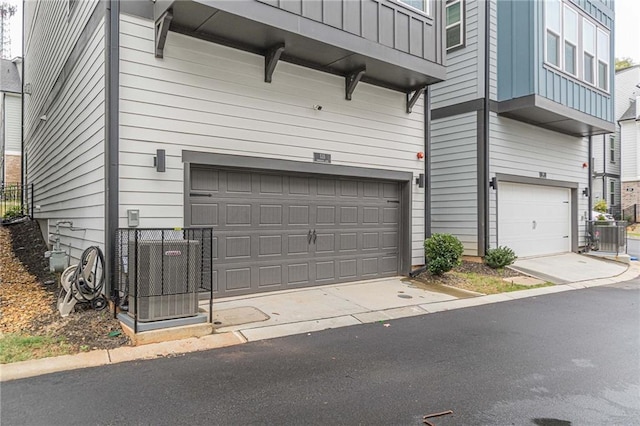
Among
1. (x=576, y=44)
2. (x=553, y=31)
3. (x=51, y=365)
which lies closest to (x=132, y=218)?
(x=51, y=365)

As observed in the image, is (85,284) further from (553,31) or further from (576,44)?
(576,44)

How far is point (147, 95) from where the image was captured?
5625 millimetres

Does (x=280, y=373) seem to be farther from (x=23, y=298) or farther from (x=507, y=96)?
(x=507, y=96)

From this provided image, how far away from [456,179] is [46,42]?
10.9m

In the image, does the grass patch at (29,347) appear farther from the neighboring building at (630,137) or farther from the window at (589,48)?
the neighboring building at (630,137)

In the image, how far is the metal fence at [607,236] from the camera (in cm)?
1228

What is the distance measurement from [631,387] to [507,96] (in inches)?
320

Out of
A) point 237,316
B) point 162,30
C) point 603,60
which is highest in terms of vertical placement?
point 603,60

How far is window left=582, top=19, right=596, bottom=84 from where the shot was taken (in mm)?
11384

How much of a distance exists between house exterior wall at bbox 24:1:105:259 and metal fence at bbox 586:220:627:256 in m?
13.6

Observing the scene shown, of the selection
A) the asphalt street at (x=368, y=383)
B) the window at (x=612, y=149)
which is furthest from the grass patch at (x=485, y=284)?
the window at (x=612, y=149)

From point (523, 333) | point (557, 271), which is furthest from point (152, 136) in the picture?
point (557, 271)

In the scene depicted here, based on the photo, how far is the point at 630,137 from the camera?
23031mm

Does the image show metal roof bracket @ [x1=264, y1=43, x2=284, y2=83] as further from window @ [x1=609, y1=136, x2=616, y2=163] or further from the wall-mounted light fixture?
window @ [x1=609, y1=136, x2=616, y2=163]
